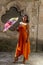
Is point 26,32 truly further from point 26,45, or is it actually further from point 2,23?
point 2,23

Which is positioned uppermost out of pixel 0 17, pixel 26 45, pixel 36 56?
pixel 0 17

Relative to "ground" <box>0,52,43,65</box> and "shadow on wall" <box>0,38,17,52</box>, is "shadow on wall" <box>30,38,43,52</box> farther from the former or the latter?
"shadow on wall" <box>0,38,17,52</box>

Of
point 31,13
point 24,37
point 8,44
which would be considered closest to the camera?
point 24,37

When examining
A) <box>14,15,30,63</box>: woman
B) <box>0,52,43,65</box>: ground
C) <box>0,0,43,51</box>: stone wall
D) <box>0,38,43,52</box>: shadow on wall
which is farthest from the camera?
<box>0,38,43,52</box>: shadow on wall

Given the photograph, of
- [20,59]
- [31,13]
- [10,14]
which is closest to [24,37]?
[20,59]

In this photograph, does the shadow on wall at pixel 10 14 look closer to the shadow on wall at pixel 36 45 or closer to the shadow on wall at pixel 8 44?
the shadow on wall at pixel 8 44

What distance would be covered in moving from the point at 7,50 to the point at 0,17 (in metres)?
1.48

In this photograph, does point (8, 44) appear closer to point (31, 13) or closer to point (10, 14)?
point (10, 14)

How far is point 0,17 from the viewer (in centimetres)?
1108

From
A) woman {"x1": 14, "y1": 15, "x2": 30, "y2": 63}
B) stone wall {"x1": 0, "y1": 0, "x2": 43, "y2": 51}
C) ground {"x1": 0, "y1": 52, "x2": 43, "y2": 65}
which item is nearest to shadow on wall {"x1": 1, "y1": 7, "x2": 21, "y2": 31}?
stone wall {"x1": 0, "y1": 0, "x2": 43, "y2": 51}

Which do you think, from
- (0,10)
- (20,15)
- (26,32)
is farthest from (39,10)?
(26,32)

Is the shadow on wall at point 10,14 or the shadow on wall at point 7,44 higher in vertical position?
the shadow on wall at point 10,14

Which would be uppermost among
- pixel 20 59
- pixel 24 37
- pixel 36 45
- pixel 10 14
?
pixel 10 14

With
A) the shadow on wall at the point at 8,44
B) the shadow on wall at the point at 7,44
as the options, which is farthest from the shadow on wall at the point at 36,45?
the shadow on wall at the point at 7,44
